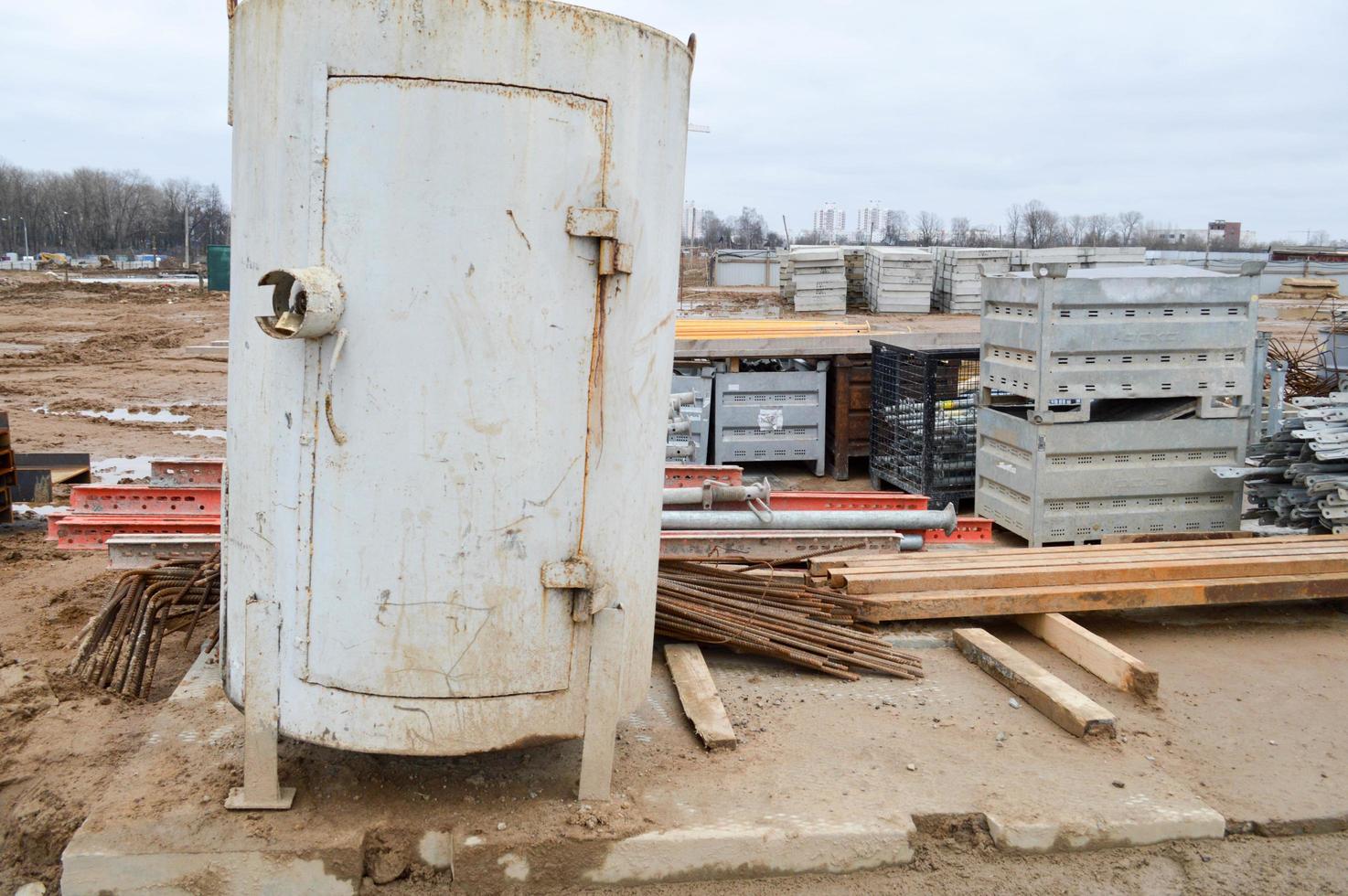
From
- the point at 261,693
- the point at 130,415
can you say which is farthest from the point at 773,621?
the point at 130,415

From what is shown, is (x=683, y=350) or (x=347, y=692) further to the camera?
(x=683, y=350)

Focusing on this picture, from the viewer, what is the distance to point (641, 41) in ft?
9.97

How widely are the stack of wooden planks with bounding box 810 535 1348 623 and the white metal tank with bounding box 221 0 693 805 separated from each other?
219 cm

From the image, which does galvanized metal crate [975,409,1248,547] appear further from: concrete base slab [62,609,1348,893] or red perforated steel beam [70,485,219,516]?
red perforated steel beam [70,485,219,516]

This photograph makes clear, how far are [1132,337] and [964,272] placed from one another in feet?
70.1

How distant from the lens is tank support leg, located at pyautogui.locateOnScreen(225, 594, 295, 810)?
3135 millimetres

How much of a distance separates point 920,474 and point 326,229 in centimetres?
673

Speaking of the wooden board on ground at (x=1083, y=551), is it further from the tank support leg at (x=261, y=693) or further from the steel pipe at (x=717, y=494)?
the tank support leg at (x=261, y=693)

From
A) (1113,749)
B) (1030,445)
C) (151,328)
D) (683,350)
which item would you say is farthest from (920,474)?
(151,328)

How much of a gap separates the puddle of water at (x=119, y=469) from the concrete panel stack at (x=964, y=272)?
2146 cm

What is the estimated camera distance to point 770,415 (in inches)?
400

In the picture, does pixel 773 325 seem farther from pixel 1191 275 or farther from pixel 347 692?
pixel 347 692

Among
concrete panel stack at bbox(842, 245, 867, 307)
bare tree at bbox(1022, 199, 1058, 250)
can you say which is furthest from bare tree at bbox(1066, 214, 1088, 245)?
concrete panel stack at bbox(842, 245, 867, 307)

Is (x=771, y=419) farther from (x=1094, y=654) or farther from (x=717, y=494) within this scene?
(x=1094, y=654)
